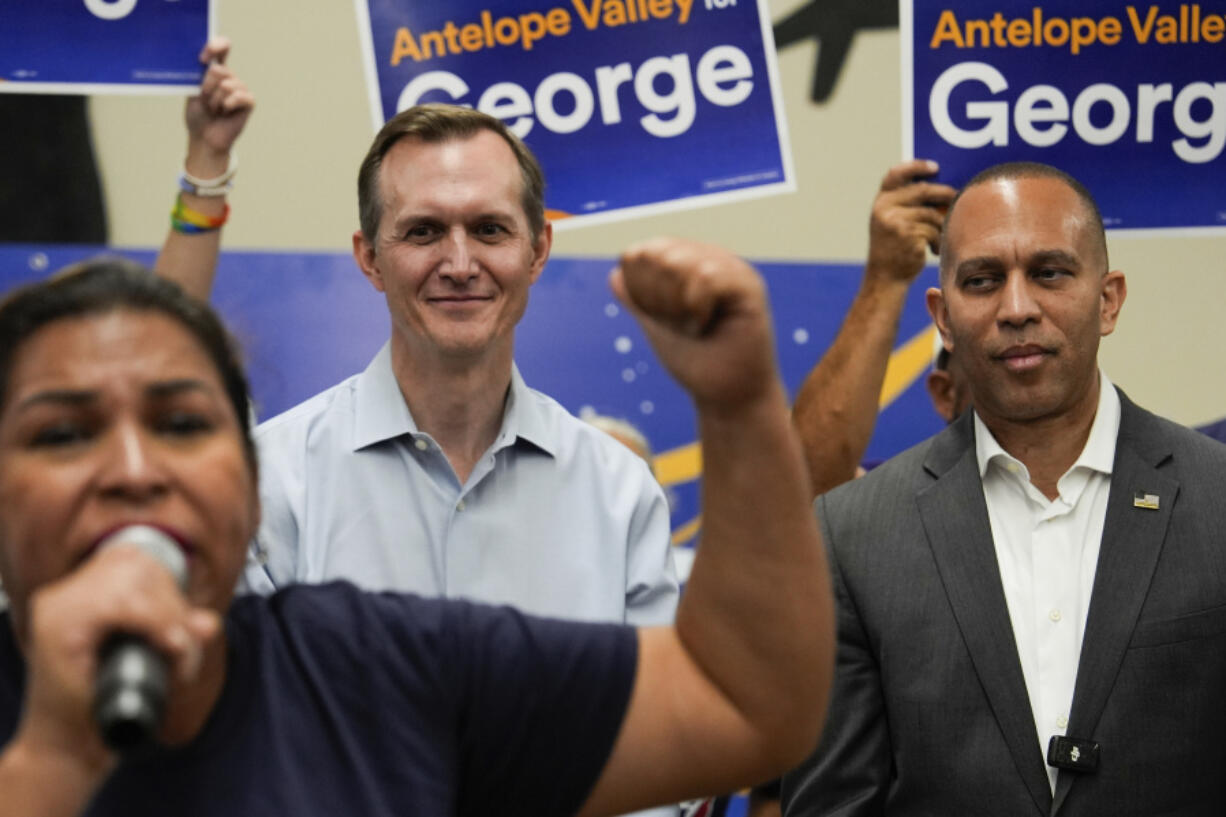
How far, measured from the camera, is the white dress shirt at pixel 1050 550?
225cm

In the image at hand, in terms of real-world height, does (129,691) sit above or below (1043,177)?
below

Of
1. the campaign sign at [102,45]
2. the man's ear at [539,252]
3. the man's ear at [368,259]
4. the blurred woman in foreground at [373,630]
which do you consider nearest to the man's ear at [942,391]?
the man's ear at [539,252]

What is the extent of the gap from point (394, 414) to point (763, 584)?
1.13 meters

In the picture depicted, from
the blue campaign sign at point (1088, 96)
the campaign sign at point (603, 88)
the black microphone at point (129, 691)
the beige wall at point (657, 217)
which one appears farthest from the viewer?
the beige wall at point (657, 217)

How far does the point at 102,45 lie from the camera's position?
108 inches

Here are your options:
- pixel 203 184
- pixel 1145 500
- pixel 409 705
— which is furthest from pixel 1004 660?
pixel 203 184

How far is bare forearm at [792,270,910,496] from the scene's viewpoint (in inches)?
109

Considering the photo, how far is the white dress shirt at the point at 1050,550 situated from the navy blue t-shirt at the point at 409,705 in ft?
3.64

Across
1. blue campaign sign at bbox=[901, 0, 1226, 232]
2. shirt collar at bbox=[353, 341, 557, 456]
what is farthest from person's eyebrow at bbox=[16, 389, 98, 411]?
blue campaign sign at bbox=[901, 0, 1226, 232]

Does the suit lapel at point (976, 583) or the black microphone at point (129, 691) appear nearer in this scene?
the black microphone at point (129, 691)

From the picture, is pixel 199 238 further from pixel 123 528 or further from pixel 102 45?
pixel 123 528

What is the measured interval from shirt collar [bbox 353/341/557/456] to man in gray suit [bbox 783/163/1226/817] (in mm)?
521

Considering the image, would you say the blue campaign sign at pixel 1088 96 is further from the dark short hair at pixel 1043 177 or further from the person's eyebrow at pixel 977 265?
the person's eyebrow at pixel 977 265

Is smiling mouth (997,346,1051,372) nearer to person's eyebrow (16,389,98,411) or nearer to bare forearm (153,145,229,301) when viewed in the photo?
bare forearm (153,145,229,301)
